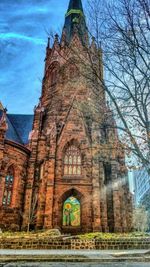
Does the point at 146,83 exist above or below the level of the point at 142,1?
below

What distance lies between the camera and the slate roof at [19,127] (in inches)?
930

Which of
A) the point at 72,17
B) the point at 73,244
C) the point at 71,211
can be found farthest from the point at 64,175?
the point at 72,17

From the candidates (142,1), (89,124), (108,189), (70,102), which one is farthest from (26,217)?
(142,1)

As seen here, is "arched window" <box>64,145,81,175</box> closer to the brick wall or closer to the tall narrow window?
the tall narrow window

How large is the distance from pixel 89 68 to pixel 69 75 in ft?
48.2

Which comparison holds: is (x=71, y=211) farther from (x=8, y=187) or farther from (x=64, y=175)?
(x=8, y=187)

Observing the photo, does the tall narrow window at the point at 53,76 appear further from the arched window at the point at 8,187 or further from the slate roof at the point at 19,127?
the arched window at the point at 8,187

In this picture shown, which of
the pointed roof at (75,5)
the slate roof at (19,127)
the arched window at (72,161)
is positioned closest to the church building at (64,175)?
the arched window at (72,161)

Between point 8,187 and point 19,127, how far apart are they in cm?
886

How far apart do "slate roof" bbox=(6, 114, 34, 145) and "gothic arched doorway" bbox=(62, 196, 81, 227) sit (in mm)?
7865

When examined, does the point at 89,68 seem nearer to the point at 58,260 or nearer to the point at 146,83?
the point at 146,83

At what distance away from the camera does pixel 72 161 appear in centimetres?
2108

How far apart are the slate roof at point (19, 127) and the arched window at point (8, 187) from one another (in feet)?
12.4

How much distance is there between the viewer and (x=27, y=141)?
79.7 ft
